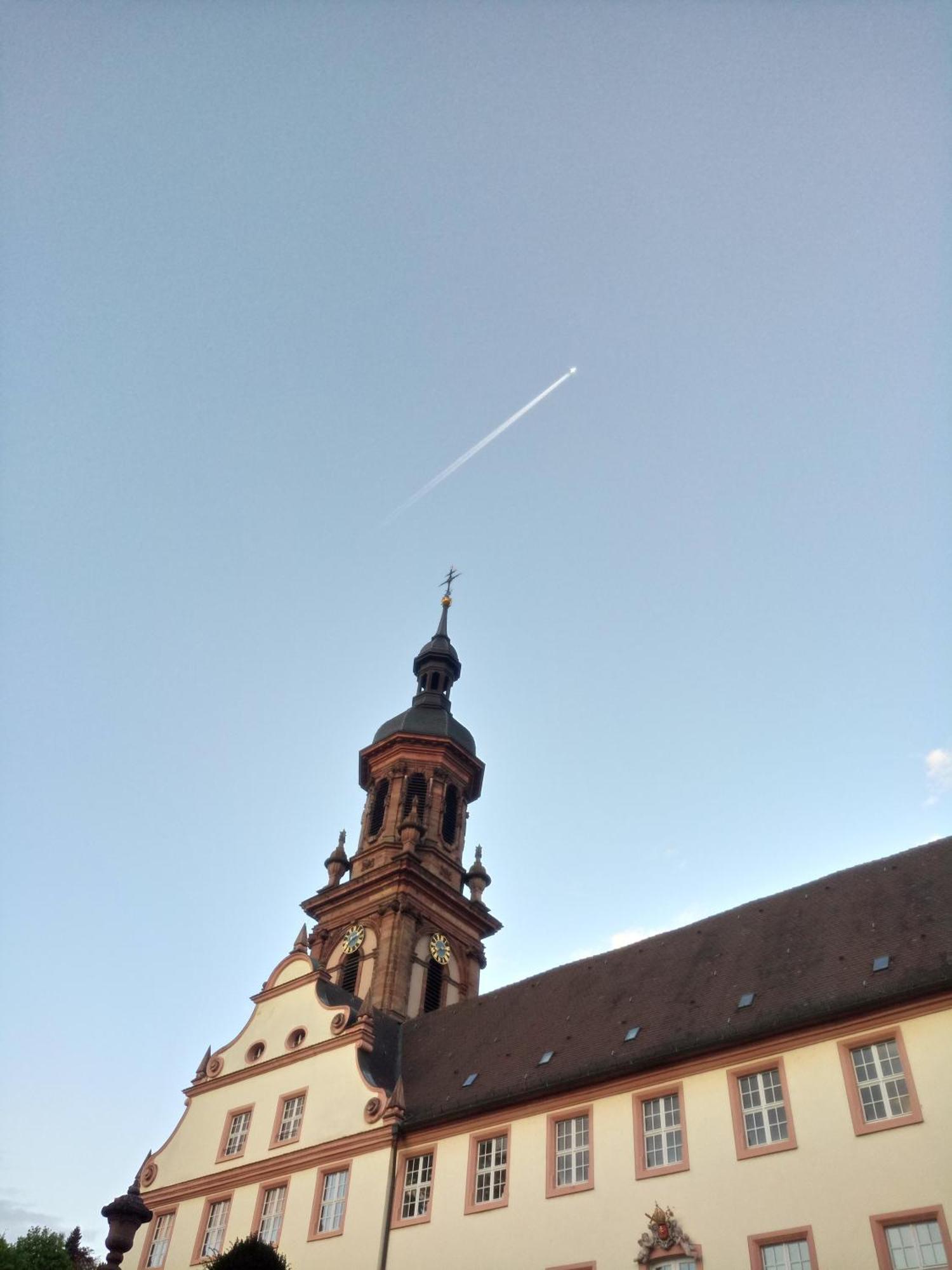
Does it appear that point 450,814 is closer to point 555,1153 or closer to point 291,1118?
point 291,1118

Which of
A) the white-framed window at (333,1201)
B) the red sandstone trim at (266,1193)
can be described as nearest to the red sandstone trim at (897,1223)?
the white-framed window at (333,1201)

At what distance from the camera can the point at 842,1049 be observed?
20.8 metres

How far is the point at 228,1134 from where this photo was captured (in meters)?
30.7

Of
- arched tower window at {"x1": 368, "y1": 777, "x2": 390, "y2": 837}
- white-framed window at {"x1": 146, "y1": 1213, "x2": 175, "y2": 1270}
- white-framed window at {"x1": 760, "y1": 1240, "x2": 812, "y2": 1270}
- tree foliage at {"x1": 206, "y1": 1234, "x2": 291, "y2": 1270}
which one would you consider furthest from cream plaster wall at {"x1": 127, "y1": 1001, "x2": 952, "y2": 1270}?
arched tower window at {"x1": 368, "y1": 777, "x2": 390, "y2": 837}

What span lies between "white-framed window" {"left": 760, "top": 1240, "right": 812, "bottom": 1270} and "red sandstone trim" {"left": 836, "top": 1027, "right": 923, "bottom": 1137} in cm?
197

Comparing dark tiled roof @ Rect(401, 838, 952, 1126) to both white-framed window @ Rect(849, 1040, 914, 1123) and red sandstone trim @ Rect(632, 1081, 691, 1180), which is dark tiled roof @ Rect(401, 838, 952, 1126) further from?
white-framed window @ Rect(849, 1040, 914, 1123)

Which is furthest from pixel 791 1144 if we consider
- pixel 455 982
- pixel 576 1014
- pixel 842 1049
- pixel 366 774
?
pixel 366 774

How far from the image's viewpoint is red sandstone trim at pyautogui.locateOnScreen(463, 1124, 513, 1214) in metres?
23.6

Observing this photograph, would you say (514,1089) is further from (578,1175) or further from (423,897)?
(423,897)

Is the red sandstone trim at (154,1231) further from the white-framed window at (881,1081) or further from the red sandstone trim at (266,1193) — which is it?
the white-framed window at (881,1081)

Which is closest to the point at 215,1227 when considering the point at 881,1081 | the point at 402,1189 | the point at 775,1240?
the point at 402,1189

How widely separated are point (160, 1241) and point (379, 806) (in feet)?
60.6

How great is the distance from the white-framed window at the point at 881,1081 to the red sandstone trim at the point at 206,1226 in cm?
1606

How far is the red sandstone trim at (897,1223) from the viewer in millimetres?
17516
